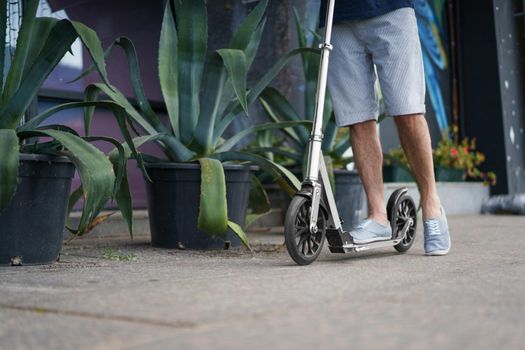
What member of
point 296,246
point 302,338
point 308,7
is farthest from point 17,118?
point 308,7

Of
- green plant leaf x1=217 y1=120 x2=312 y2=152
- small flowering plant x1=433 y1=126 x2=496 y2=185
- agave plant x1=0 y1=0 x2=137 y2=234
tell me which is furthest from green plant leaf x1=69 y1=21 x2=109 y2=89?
small flowering plant x1=433 y1=126 x2=496 y2=185

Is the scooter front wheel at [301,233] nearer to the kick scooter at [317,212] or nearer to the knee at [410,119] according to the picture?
the kick scooter at [317,212]

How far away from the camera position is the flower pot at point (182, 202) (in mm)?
3305

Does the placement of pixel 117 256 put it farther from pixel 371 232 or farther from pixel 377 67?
pixel 377 67

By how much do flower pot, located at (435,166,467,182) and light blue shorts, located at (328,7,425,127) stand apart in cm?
416

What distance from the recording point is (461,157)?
720 centimetres

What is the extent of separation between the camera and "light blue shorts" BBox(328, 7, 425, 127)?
2.96 m

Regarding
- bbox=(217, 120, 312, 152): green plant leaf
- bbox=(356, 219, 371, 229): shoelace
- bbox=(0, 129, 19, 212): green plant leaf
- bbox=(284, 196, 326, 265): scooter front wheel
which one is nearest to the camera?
bbox=(0, 129, 19, 212): green plant leaf

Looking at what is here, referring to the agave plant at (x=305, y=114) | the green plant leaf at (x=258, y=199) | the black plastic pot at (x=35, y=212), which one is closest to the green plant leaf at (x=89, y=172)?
the black plastic pot at (x=35, y=212)

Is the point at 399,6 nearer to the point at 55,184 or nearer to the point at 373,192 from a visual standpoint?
the point at 373,192

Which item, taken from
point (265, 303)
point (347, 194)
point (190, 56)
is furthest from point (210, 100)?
point (265, 303)

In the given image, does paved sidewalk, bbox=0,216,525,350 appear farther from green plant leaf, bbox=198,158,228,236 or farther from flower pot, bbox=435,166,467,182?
flower pot, bbox=435,166,467,182

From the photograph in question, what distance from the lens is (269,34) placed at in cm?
554

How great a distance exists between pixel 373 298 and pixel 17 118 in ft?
4.62
